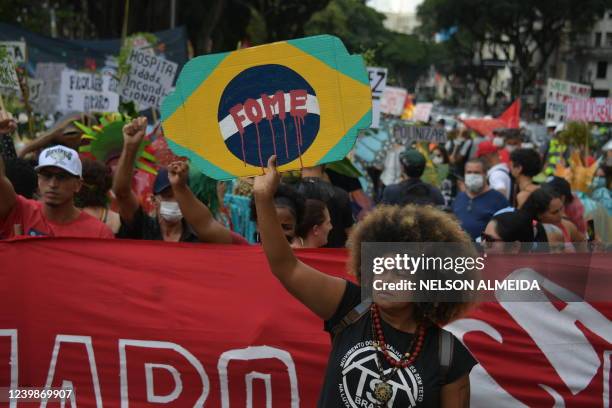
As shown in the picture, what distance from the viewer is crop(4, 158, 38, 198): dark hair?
4.97m

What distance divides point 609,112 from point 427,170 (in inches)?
89.8

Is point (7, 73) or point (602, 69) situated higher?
point (602, 69)

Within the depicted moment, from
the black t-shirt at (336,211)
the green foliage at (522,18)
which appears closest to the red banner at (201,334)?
the black t-shirt at (336,211)

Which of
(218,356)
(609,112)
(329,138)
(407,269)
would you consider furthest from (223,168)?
(609,112)

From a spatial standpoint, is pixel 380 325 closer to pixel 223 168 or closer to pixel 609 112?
pixel 223 168

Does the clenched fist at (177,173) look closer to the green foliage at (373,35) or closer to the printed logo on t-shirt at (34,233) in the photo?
the printed logo on t-shirt at (34,233)

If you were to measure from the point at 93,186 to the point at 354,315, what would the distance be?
2.70 m

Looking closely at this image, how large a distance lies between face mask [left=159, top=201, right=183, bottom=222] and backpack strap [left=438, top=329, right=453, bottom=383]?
2.27 meters

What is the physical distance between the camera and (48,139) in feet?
22.0

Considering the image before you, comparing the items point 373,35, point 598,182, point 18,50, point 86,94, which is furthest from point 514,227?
point 373,35

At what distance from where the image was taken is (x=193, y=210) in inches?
156

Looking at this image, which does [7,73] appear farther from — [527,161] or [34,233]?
[527,161]

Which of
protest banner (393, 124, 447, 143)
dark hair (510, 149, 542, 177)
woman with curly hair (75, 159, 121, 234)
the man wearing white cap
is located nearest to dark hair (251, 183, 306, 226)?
the man wearing white cap

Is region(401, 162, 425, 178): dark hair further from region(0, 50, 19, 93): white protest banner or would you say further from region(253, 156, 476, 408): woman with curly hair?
region(253, 156, 476, 408): woman with curly hair
